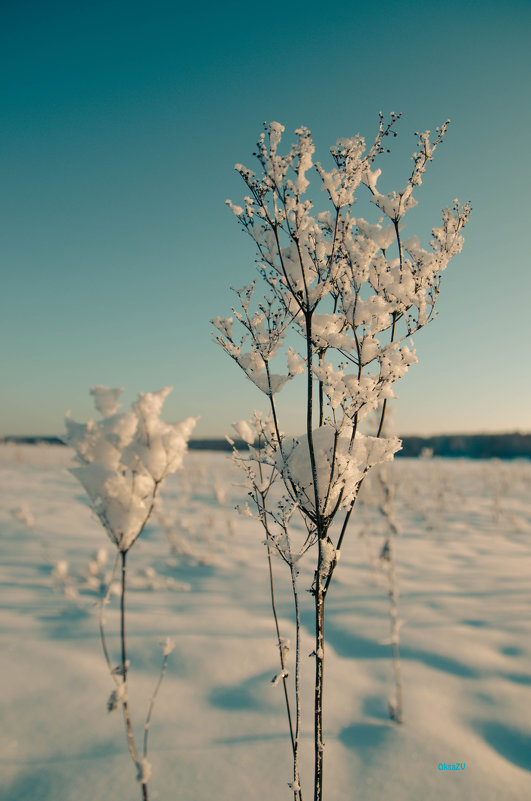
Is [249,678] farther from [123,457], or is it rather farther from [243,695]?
[123,457]

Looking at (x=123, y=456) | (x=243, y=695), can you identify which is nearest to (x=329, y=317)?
(x=123, y=456)

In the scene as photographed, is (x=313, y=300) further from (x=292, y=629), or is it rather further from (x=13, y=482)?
(x=13, y=482)


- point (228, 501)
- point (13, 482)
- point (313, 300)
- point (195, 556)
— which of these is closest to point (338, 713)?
point (313, 300)

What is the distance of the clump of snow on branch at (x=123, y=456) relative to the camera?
1.16 m

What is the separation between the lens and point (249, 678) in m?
2.78

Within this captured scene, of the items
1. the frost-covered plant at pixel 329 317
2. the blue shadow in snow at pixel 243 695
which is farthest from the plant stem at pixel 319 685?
the blue shadow in snow at pixel 243 695

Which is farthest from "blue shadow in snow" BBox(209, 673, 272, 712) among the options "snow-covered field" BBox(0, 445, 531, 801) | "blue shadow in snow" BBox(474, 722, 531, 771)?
"blue shadow in snow" BBox(474, 722, 531, 771)

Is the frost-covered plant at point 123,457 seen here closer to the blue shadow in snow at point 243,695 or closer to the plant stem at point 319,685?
the plant stem at point 319,685

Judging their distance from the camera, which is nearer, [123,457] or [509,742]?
[123,457]

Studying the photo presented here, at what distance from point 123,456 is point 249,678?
2366 millimetres

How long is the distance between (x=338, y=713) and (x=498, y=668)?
1.24m

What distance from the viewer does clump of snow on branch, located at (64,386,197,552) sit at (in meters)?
1.16

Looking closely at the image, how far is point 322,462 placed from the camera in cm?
130

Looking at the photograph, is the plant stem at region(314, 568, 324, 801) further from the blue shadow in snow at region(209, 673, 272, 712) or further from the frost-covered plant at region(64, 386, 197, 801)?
the blue shadow in snow at region(209, 673, 272, 712)
